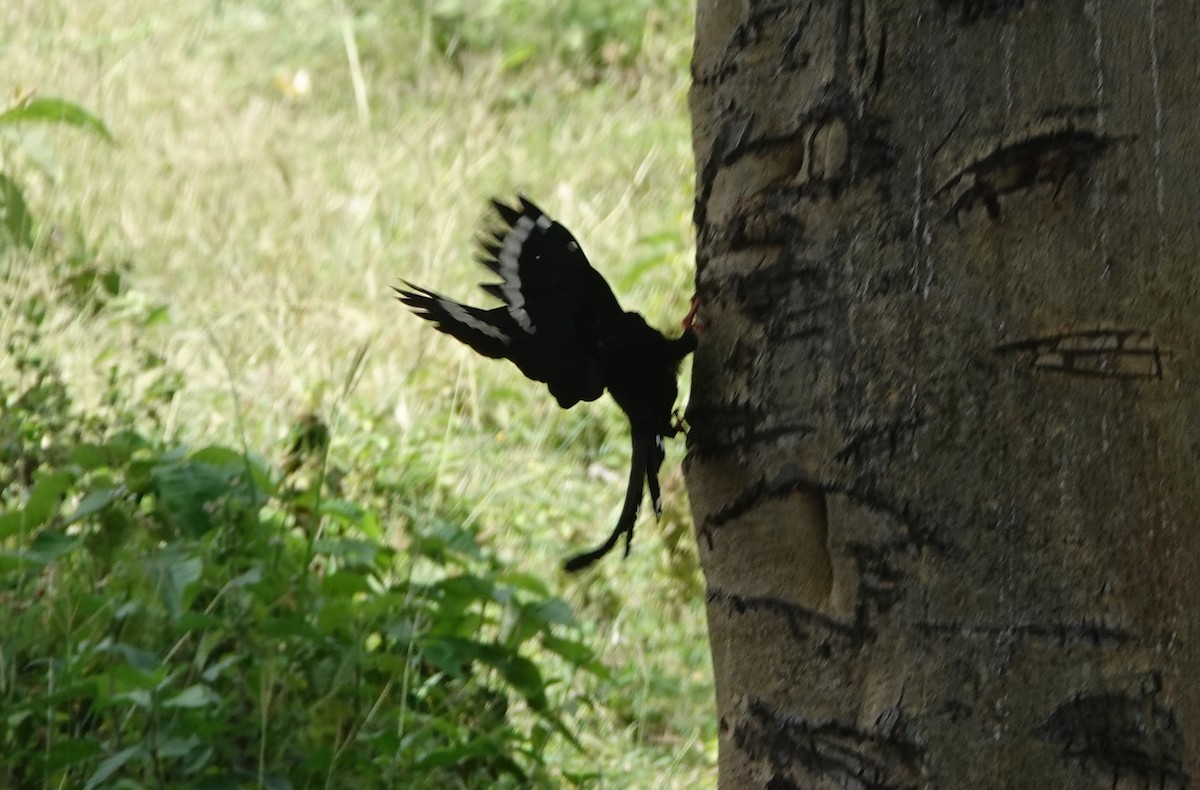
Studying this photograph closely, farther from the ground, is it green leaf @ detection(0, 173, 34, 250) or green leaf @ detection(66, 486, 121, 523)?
green leaf @ detection(0, 173, 34, 250)

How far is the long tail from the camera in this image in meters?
2.29

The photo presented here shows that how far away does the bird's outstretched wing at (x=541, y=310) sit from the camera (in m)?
2.21

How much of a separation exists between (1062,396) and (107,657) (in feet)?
6.55

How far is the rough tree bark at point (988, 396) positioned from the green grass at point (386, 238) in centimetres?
133

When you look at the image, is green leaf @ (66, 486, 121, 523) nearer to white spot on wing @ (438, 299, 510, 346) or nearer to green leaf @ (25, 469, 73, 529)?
green leaf @ (25, 469, 73, 529)

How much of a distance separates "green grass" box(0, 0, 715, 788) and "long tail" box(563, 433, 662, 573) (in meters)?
0.65

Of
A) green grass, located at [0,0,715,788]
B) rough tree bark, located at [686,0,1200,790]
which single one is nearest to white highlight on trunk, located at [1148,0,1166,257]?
rough tree bark, located at [686,0,1200,790]

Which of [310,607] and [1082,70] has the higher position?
[1082,70]

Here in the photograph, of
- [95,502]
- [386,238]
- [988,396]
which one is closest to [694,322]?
[988,396]

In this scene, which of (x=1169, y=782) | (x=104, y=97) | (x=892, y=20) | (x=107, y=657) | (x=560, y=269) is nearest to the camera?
Answer: (x=1169, y=782)

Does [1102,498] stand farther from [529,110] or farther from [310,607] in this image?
Result: [529,110]

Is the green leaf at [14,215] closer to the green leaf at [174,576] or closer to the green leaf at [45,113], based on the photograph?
the green leaf at [45,113]

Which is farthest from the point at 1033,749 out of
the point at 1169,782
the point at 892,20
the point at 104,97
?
the point at 104,97

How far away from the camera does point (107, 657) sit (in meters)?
2.73
